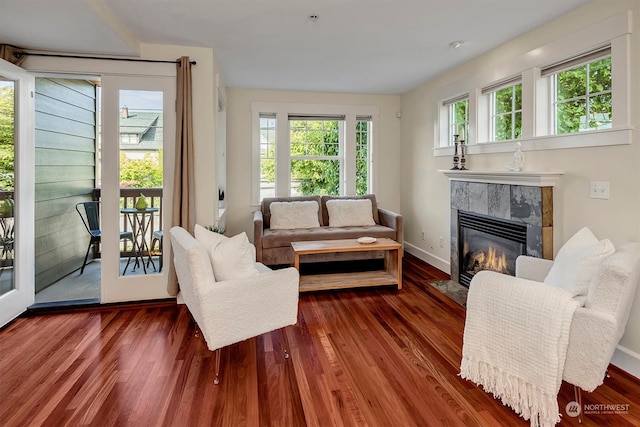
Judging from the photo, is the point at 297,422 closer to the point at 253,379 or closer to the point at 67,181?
the point at 253,379

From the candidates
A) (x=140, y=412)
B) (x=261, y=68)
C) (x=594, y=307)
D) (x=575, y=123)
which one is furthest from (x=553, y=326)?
(x=261, y=68)

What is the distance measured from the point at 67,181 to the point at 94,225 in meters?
0.59

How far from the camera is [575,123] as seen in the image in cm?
272

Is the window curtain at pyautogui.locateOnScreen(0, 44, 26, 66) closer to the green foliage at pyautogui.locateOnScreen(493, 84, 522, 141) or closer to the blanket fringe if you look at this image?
the blanket fringe

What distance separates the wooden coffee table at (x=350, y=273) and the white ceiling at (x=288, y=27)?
6.40ft

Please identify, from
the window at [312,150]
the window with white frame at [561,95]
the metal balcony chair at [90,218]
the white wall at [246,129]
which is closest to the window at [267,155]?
the window at [312,150]

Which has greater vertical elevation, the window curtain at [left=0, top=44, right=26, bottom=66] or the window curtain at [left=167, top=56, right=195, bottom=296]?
the window curtain at [left=0, top=44, right=26, bottom=66]

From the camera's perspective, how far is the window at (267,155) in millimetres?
5199

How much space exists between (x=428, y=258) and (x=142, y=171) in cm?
362

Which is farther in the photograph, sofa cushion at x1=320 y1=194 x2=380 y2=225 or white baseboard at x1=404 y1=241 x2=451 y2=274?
sofa cushion at x1=320 y1=194 x2=380 y2=225

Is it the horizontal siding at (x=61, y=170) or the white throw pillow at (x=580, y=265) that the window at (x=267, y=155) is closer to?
the horizontal siding at (x=61, y=170)

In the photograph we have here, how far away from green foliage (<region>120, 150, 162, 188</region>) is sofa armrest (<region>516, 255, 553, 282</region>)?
3088 millimetres

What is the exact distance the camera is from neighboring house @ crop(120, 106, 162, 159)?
3199mm

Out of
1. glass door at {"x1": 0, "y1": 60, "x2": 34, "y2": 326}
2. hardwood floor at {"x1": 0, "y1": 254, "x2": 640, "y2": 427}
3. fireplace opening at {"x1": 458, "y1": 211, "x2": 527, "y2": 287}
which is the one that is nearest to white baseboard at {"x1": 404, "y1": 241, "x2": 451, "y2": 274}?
fireplace opening at {"x1": 458, "y1": 211, "x2": 527, "y2": 287}
